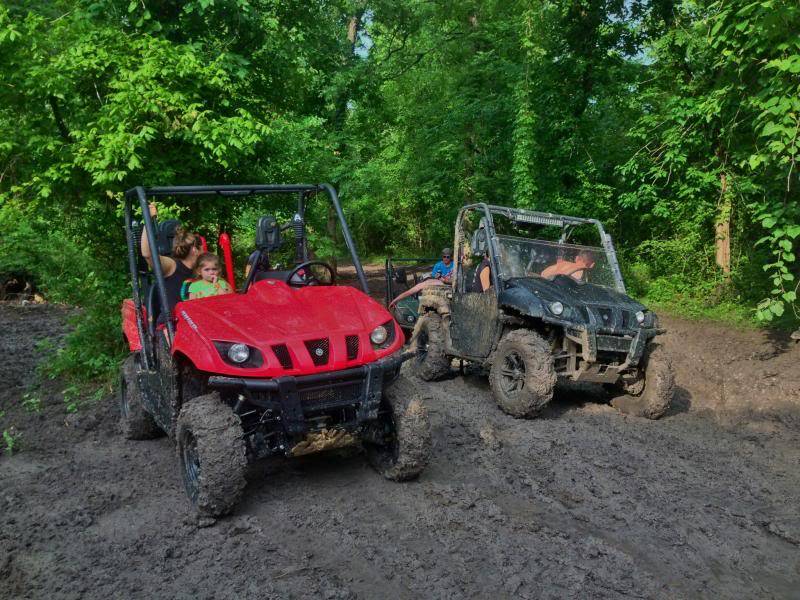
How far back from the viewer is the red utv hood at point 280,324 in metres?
3.98

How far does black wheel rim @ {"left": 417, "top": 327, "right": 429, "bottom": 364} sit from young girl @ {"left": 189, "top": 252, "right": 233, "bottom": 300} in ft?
12.4

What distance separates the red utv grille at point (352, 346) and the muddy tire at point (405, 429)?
0.50m

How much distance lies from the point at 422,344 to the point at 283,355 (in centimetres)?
477

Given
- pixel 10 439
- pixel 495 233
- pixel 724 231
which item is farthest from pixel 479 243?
pixel 724 231

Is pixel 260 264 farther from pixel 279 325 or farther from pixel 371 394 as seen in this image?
pixel 371 394

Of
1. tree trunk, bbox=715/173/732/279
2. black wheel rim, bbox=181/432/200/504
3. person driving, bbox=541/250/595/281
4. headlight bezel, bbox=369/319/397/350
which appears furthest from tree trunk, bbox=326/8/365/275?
black wheel rim, bbox=181/432/200/504

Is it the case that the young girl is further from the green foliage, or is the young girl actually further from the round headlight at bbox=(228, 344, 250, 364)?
the green foliage

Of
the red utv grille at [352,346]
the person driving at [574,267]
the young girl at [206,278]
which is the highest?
the young girl at [206,278]

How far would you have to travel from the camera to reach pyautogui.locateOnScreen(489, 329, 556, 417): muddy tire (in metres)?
6.38

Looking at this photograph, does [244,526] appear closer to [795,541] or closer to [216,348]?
[216,348]

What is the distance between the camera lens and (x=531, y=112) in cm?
1342

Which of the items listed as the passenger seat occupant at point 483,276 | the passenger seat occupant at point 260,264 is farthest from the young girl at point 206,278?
the passenger seat occupant at point 483,276

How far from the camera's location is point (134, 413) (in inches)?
233

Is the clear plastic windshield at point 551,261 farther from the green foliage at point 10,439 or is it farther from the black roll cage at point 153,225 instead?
the green foliage at point 10,439
